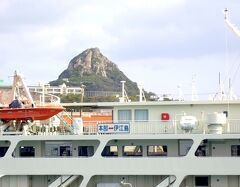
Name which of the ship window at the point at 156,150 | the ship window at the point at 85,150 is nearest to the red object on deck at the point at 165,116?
the ship window at the point at 156,150

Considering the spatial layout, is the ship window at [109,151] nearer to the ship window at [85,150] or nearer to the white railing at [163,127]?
the ship window at [85,150]

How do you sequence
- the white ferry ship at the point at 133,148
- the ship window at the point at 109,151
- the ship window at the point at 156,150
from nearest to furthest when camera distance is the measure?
the white ferry ship at the point at 133,148 → the ship window at the point at 156,150 → the ship window at the point at 109,151

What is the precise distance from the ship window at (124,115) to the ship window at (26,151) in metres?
4.16

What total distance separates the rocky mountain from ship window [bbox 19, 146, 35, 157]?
57.6 meters

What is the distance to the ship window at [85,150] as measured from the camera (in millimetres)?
22641

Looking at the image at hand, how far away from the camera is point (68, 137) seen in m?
21.7

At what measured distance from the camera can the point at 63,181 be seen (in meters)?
21.7

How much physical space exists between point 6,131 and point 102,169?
5054mm

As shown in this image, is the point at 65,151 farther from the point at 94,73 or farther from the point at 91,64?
the point at 91,64

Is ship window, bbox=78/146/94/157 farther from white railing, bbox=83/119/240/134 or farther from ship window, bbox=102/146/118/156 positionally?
white railing, bbox=83/119/240/134

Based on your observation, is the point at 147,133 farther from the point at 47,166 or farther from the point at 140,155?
the point at 47,166

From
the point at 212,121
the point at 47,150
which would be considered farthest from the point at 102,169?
the point at 212,121

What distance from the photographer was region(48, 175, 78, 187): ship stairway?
70.8 ft

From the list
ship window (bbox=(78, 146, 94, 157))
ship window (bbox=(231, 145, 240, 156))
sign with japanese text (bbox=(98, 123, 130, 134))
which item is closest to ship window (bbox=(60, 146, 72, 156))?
ship window (bbox=(78, 146, 94, 157))
